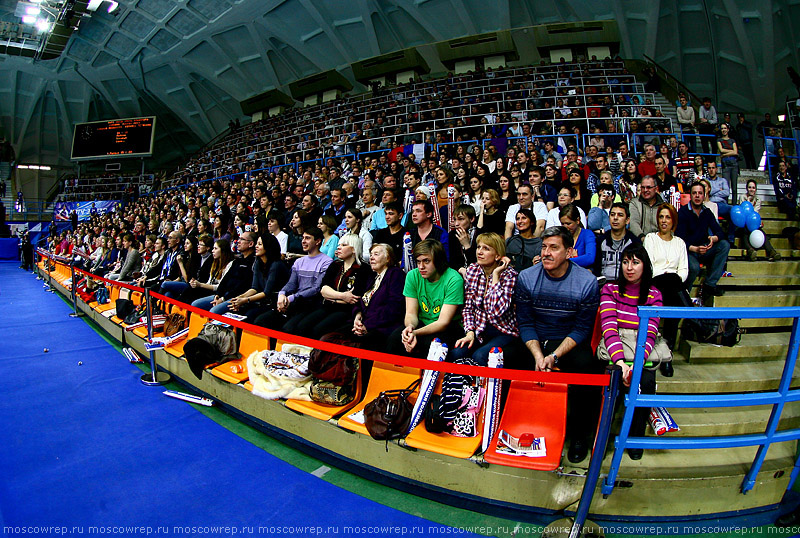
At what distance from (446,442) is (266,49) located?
76.4ft

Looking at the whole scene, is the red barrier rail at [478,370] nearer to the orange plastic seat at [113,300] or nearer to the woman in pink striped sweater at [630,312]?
the woman in pink striped sweater at [630,312]

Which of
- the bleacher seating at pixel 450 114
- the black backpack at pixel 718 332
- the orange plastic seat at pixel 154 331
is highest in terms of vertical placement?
the bleacher seating at pixel 450 114

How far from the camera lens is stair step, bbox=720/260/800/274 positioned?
4.63m

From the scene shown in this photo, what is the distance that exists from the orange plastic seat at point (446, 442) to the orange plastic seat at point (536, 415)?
0.11m

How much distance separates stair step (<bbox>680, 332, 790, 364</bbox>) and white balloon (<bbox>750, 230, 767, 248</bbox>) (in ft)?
6.61

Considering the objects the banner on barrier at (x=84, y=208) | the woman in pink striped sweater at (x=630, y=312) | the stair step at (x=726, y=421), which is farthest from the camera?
the banner on barrier at (x=84, y=208)

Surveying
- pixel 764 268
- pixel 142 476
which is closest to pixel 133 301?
pixel 142 476

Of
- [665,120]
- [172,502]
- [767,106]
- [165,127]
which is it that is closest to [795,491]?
[172,502]

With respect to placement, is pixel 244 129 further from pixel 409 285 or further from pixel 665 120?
pixel 409 285

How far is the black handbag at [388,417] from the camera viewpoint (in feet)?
8.45

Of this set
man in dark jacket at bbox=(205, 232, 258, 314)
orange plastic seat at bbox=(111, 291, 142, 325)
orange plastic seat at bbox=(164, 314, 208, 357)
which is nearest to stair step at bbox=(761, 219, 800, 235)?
man in dark jacket at bbox=(205, 232, 258, 314)

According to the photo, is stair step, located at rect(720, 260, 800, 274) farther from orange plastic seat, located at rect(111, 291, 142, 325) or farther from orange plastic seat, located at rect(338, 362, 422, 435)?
orange plastic seat, located at rect(111, 291, 142, 325)

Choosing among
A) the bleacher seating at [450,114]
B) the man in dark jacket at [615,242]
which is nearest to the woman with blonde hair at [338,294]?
the man in dark jacket at [615,242]

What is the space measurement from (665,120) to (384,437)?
1067cm
